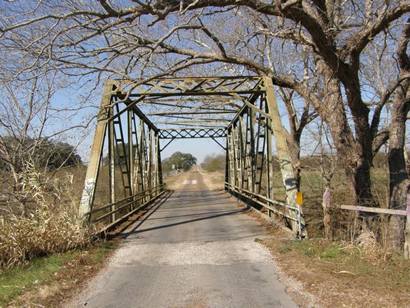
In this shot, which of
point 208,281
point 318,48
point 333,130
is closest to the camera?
point 208,281

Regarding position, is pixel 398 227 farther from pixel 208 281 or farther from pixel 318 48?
pixel 208 281

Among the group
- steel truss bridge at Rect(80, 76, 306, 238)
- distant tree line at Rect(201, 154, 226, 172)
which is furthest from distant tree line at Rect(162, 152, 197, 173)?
steel truss bridge at Rect(80, 76, 306, 238)

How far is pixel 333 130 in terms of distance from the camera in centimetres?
996

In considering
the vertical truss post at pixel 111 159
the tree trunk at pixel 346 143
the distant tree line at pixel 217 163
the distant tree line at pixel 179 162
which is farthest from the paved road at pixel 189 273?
the distant tree line at pixel 179 162

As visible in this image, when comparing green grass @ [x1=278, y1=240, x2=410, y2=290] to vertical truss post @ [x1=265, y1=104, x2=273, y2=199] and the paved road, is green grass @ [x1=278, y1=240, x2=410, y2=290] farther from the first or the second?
vertical truss post @ [x1=265, y1=104, x2=273, y2=199]

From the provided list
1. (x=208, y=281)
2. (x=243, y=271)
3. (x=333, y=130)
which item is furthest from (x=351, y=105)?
(x=208, y=281)

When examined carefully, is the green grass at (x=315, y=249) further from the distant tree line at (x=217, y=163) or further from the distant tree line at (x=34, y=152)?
the distant tree line at (x=217, y=163)

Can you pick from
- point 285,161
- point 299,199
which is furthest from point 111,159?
point 299,199

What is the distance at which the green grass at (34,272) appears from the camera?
567 centimetres

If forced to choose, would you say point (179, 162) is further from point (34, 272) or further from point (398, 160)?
point (34, 272)

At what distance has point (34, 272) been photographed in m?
6.63

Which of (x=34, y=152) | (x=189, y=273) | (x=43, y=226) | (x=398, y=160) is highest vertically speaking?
(x=34, y=152)

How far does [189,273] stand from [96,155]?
18.3 ft

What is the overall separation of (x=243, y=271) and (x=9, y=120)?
10.2 metres
